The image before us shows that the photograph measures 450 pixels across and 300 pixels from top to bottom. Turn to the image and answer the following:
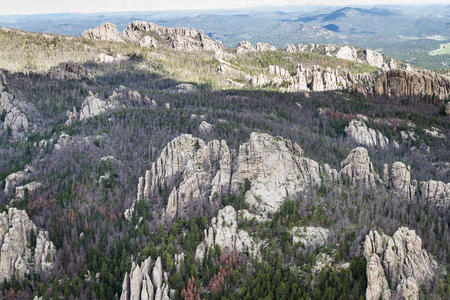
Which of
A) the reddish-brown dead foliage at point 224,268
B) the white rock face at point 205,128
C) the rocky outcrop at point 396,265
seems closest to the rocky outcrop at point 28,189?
the white rock face at point 205,128

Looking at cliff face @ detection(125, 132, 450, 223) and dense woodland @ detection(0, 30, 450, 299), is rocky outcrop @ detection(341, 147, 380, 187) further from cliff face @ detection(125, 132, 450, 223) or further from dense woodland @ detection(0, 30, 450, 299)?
dense woodland @ detection(0, 30, 450, 299)

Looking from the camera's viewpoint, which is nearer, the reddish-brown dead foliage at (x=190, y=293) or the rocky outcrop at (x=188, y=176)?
the reddish-brown dead foliage at (x=190, y=293)

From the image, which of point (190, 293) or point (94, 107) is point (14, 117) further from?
point (190, 293)

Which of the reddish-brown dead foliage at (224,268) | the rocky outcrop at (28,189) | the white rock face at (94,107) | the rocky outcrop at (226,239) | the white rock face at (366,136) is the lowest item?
the white rock face at (366,136)

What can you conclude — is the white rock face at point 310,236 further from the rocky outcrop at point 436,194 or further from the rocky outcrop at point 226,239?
the rocky outcrop at point 436,194

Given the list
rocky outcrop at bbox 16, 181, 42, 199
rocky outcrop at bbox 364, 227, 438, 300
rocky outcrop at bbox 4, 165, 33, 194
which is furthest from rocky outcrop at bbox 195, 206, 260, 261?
rocky outcrop at bbox 4, 165, 33, 194

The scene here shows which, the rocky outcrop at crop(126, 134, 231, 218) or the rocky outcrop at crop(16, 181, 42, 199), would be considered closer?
the rocky outcrop at crop(126, 134, 231, 218)

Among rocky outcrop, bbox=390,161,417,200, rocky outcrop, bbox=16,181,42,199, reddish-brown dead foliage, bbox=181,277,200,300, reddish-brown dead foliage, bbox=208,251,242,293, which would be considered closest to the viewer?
A: reddish-brown dead foliage, bbox=181,277,200,300
